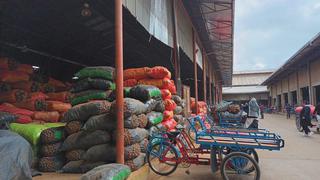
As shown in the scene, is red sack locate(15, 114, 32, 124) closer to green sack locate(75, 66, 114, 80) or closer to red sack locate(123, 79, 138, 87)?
green sack locate(75, 66, 114, 80)

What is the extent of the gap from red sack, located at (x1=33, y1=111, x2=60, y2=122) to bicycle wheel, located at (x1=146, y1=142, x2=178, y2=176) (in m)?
3.54

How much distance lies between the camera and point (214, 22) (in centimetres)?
1602

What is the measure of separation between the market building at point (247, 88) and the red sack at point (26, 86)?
170ft

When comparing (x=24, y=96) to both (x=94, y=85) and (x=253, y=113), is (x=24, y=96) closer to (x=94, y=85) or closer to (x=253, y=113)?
(x=94, y=85)

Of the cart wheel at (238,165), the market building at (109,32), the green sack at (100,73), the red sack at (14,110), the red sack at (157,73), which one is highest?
the market building at (109,32)

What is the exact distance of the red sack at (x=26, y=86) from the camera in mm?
8836

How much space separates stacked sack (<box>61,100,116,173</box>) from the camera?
5.73 meters

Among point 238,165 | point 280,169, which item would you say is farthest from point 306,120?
point 238,165

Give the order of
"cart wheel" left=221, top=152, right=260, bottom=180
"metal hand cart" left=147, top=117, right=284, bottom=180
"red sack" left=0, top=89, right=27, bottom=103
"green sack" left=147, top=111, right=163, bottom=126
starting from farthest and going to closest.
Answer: "red sack" left=0, top=89, right=27, bottom=103, "green sack" left=147, top=111, right=163, bottom=126, "metal hand cart" left=147, top=117, right=284, bottom=180, "cart wheel" left=221, top=152, right=260, bottom=180

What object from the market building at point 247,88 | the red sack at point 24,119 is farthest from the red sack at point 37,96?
the market building at point 247,88

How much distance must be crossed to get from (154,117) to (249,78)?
55.9 meters

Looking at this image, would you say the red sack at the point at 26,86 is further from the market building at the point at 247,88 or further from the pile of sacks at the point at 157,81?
the market building at the point at 247,88

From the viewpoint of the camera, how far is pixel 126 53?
1387 centimetres

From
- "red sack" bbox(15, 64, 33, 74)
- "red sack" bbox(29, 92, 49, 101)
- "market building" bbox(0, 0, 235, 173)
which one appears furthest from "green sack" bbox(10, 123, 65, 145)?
"red sack" bbox(15, 64, 33, 74)
